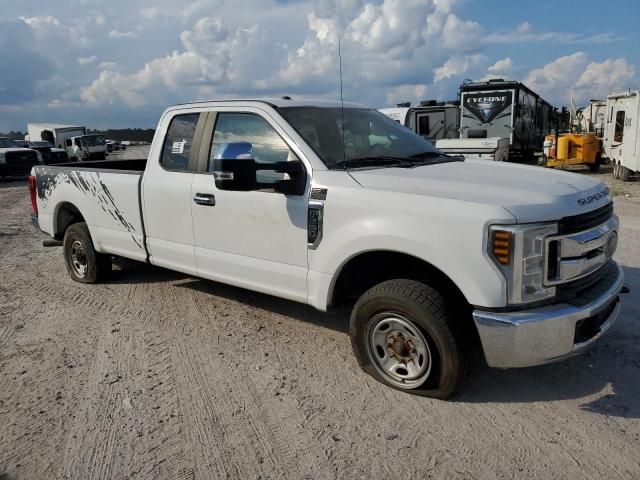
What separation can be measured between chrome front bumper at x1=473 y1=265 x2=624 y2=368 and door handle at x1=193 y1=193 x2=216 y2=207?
7.46ft

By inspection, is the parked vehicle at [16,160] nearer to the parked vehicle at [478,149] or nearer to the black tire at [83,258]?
the parked vehicle at [478,149]

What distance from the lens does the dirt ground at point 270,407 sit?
109 inches

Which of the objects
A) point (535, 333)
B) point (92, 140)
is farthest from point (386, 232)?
point (92, 140)

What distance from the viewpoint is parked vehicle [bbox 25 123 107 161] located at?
34.0m

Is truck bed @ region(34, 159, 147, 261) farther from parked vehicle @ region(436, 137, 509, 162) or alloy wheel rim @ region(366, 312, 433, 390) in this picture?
parked vehicle @ region(436, 137, 509, 162)

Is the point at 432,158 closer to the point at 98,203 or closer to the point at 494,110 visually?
the point at 98,203

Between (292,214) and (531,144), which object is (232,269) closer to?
(292,214)

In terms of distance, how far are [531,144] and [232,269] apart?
20514 mm

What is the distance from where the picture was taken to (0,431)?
3.14 metres

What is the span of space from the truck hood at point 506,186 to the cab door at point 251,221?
0.62 m

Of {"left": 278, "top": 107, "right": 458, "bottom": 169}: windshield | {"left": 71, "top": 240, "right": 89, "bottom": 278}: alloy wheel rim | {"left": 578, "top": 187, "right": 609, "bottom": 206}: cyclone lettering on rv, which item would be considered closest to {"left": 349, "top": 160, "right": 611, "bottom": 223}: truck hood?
{"left": 578, "top": 187, "right": 609, "bottom": 206}: cyclone lettering on rv

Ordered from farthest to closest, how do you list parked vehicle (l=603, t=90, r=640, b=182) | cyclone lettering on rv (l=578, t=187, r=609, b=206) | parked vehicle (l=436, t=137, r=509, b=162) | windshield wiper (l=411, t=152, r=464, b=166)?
parked vehicle (l=603, t=90, r=640, b=182), parked vehicle (l=436, t=137, r=509, b=162), windshield wiper (l=411, t=152, r=464, b=166), cyclone lettering on rv (l=578, t=187, r=609, b=206)

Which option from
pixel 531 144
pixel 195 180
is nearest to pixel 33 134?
pixel 531 144

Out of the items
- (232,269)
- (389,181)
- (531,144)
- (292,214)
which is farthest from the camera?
(531,144)
